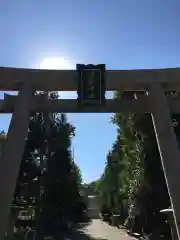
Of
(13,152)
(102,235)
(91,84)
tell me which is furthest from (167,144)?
(102,235)

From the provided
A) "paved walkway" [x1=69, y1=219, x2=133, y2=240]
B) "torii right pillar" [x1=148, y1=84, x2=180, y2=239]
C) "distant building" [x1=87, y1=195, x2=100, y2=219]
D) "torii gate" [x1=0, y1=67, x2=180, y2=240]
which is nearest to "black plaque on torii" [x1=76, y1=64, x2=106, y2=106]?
"torii gate" [x1=0, y1=67, x2=180, y2=240]

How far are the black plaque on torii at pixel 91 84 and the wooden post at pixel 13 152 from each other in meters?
1.89

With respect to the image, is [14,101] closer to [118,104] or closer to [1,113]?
[1,113]

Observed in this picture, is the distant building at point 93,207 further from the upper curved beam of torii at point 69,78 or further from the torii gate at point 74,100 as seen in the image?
the upper curved beam of torii at point 69,78

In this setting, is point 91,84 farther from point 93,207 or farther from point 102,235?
point 93,207

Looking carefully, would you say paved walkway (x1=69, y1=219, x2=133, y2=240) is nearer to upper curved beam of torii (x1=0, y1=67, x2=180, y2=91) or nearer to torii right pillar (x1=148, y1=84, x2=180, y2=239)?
torii right pillar (x1=148, y1=84, x2=180, y2=239)

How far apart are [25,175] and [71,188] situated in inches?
187

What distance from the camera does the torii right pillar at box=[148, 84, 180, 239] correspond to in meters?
14.2

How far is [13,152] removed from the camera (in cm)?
1474

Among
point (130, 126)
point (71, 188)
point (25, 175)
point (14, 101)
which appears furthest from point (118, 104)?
point (71, 188)

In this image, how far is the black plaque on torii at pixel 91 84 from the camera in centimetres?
1542

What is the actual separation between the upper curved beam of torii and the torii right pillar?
1.51 feet

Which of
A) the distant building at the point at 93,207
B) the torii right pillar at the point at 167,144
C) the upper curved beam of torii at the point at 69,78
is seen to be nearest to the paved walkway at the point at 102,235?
the torii right pillar at the point at 167,144

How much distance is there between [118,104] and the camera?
15.7 meters
